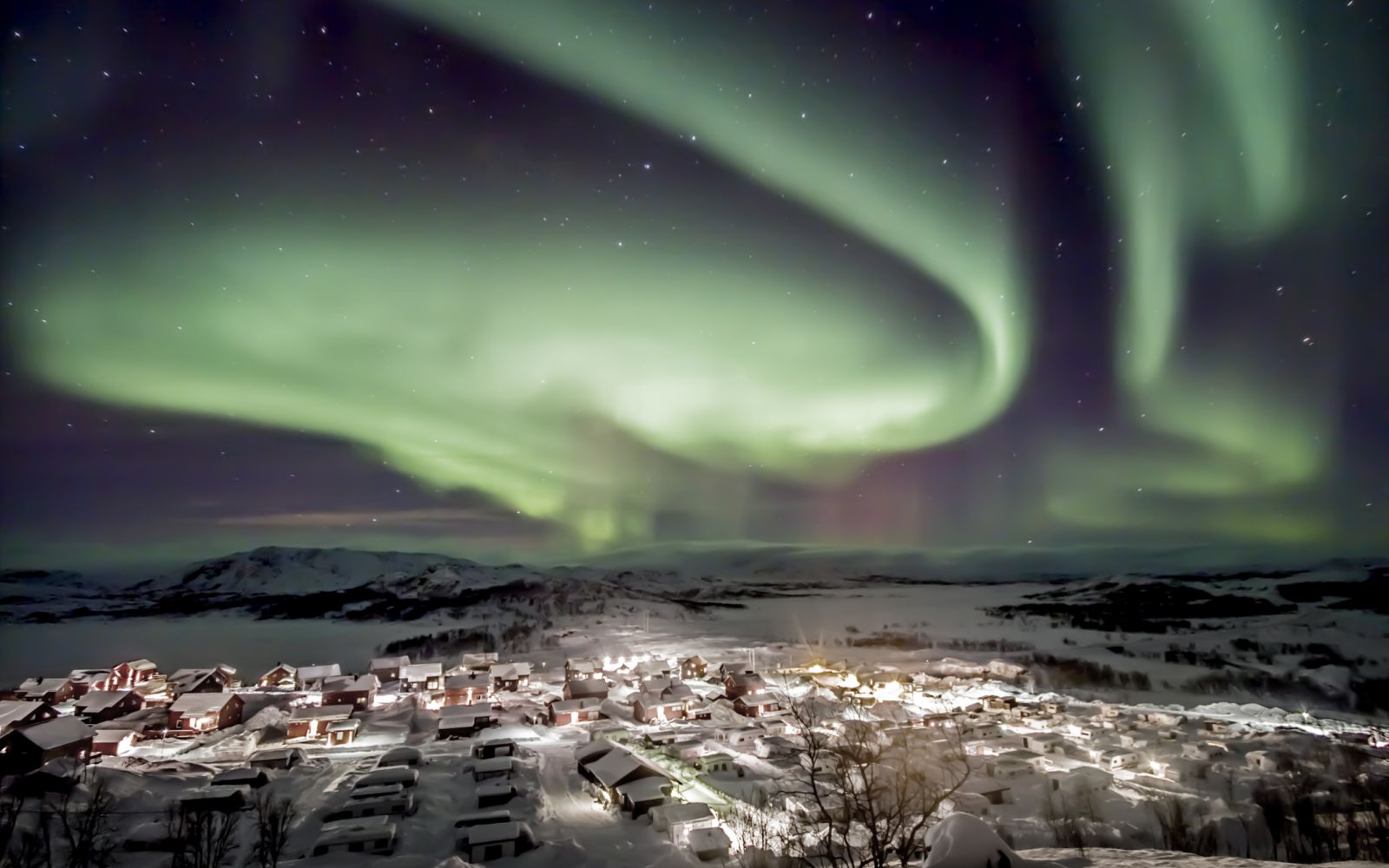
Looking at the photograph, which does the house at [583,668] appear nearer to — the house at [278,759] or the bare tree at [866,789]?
the house at [278,759]

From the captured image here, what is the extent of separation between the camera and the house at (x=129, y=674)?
53.5m

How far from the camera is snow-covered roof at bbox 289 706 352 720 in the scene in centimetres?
3962

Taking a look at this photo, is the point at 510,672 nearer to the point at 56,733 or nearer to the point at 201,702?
the point at 201,702

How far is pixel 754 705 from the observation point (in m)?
49.2

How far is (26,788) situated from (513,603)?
483ft

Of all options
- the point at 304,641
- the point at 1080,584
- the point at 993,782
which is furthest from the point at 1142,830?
the point at 1080,584

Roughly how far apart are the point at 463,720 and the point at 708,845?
997 inches

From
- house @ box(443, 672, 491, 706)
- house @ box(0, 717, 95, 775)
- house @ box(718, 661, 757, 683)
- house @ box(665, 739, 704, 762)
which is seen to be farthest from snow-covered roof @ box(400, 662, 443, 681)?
house @ box(665, 739, 704, 762)

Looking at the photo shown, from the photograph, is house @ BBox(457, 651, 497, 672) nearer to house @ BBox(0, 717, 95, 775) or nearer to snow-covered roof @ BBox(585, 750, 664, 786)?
house @ BBox(0, 717, 95, 775)

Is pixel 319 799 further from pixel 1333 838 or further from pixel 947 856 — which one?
pixel 1333 838

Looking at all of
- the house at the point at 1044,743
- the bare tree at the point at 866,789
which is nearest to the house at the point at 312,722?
the bare tree at the point at 866,789

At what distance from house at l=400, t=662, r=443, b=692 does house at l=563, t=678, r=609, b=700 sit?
13.8m

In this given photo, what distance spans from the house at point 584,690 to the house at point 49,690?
1514 inches

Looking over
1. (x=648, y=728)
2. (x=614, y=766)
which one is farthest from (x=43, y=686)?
(x=614, y=766)
